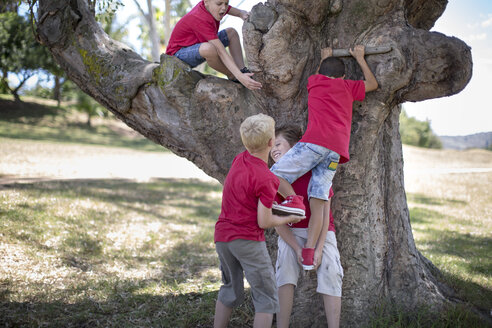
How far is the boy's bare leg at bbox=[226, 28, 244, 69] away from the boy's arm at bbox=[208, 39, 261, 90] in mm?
481

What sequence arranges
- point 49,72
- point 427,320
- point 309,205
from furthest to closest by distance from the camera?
point 49,72 → point 427,320 → point 309,205

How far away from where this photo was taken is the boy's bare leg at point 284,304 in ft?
11.1

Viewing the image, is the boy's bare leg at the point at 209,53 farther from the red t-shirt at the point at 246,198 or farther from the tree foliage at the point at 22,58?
the tree foliage at the point at 22,58

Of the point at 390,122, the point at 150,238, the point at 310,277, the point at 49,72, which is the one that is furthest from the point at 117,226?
the point at 49,72

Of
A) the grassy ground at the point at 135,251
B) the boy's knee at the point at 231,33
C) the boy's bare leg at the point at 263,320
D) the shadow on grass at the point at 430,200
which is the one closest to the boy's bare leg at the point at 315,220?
the boy's bare leg at the point at 263,320

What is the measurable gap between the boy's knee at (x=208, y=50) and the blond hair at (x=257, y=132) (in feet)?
3.96

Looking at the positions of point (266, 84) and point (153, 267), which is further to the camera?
point (153, 267)

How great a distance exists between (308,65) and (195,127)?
47.4 inches

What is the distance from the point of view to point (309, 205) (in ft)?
11.5

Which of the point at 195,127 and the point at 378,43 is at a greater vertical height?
the point at 378,43

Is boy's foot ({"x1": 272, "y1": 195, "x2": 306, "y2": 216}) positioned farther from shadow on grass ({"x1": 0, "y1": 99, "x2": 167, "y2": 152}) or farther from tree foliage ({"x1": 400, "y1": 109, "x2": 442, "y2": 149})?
tree foliage ({"x1": 400, "y1": 109, "x2": 442, "y2": 149})

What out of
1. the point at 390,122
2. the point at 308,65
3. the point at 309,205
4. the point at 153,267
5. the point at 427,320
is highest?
the point at 308,65

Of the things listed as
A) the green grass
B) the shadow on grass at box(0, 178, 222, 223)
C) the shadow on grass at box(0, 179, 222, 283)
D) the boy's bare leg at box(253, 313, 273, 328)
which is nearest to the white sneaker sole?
the boy's bare leg at box(253, 313, 273, 328)

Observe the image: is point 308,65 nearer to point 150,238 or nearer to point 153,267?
point 153,267
